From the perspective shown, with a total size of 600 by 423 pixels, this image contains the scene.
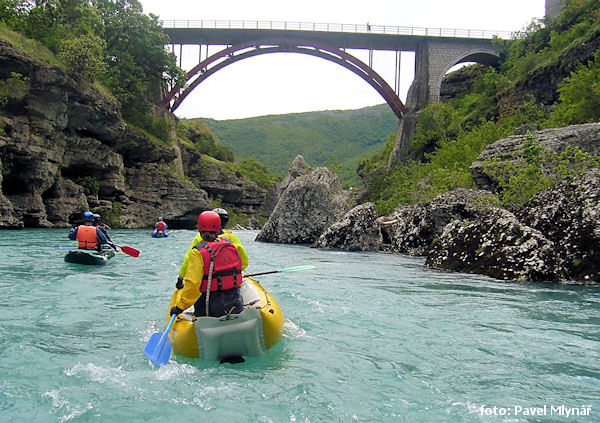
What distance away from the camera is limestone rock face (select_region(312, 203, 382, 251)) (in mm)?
18094

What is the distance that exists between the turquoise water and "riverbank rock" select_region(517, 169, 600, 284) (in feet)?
2.72

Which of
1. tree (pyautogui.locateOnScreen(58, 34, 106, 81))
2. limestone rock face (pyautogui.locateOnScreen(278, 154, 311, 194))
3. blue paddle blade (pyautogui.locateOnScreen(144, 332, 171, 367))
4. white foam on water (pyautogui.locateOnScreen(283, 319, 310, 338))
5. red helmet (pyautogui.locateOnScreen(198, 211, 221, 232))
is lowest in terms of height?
white foam on water (pyautogui.locateOnScreen(283, 319, 310, 338))

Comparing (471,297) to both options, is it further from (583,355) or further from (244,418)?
(244,418)

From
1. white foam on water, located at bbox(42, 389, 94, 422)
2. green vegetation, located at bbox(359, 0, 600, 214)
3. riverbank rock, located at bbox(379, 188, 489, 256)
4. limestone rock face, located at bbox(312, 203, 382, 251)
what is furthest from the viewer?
limestone rock face, located at bbox(312, 203, 382, 251)

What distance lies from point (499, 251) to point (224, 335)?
7657 millimetres

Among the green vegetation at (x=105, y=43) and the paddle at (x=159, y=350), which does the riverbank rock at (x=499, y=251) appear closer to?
the paddle at (x=159, y=350)

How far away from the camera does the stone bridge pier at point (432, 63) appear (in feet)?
136

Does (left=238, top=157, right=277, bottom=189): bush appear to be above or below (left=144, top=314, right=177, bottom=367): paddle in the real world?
above

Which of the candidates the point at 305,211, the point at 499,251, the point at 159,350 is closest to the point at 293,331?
the point at 159,350

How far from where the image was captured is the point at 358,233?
59.4ft

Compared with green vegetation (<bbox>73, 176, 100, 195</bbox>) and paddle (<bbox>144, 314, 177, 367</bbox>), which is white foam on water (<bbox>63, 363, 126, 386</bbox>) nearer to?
paddle (<bbox>144, 314, 177, 367</bbox>)

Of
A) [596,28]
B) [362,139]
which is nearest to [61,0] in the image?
[596,28]

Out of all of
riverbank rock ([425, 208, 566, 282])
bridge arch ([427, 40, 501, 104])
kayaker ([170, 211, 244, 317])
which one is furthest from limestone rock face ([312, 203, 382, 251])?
bridge arch ([427, 40, 501, 104])

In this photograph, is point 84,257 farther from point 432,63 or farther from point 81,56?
point 432,63
